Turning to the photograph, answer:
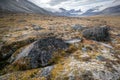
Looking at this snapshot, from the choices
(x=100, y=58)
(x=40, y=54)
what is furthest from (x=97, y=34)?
(x=40, y=54)

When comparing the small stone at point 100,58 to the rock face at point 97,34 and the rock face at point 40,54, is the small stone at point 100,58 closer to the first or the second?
the rock face at point 40,54

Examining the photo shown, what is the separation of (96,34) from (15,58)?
19.5 metres

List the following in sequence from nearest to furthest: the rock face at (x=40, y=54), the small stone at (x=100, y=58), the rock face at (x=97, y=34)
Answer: the rock face at (x=40, y=54) → the small stone at (x=100, y=58) → the rock face at (x=97, y=34)

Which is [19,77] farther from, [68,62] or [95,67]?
[95,67]

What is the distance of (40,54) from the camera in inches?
862

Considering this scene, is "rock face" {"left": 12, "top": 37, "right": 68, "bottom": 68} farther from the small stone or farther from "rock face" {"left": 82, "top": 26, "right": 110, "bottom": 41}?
"rock face" {"left": 82, "top": 26, "right": 110, "bottom": 41}

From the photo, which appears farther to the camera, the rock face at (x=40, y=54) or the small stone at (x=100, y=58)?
the small stone at (x=100, y=58)

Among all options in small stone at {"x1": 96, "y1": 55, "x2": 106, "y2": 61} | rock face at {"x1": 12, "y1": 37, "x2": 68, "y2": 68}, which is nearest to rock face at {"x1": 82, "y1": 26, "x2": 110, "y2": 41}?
small stone at {"x1": 96, "y1": 55, "x2": 106, "y2": 61}

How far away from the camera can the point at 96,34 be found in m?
33.8

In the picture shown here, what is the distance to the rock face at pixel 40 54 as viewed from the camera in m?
21.1

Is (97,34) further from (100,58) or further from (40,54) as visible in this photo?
(40,54)

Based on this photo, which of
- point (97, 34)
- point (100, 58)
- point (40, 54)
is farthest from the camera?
point (97, 34)

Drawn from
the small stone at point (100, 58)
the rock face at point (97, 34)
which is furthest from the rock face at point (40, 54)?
the rock face at point (97, 34)

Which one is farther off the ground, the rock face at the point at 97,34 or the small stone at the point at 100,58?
the rock face at the point at 97,34
